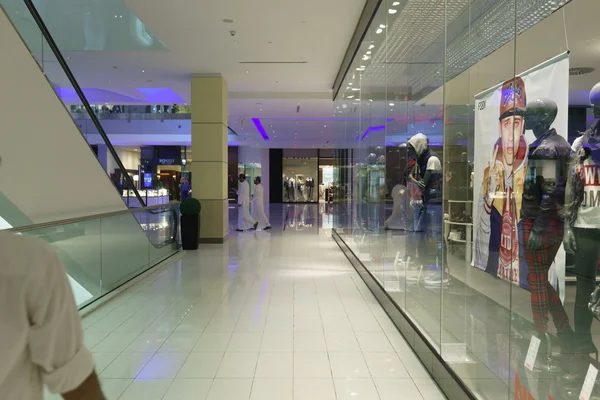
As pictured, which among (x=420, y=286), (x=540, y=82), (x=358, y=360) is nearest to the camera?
(x=540, y=82)

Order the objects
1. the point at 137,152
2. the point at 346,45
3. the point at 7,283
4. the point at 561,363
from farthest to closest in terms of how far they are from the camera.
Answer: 1. the point at 137,152
2. the point at 346,45
3. the point at 561,363
4. the point at 7,283

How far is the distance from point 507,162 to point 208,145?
8919 millimetres

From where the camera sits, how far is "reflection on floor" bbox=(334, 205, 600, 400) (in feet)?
8.09

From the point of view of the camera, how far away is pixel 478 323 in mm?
3523

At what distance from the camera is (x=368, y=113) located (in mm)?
7246

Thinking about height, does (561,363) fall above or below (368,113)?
below

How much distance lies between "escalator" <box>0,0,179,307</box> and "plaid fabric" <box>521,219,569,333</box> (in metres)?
3.70

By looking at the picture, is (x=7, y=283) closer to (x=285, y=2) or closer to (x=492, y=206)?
(x=492, y=206)

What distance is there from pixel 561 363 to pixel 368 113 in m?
5.26

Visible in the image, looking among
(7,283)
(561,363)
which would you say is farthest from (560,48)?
(7,283)

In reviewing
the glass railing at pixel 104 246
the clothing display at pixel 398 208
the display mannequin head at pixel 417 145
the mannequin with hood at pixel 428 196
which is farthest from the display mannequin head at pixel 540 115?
the glass railing at pixel 104 246

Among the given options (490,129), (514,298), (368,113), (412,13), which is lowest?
(514,298)

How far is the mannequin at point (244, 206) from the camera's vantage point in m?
14.4

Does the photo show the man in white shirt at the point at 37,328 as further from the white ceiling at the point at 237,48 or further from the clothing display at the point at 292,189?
the clothing display at the point at 292,189
